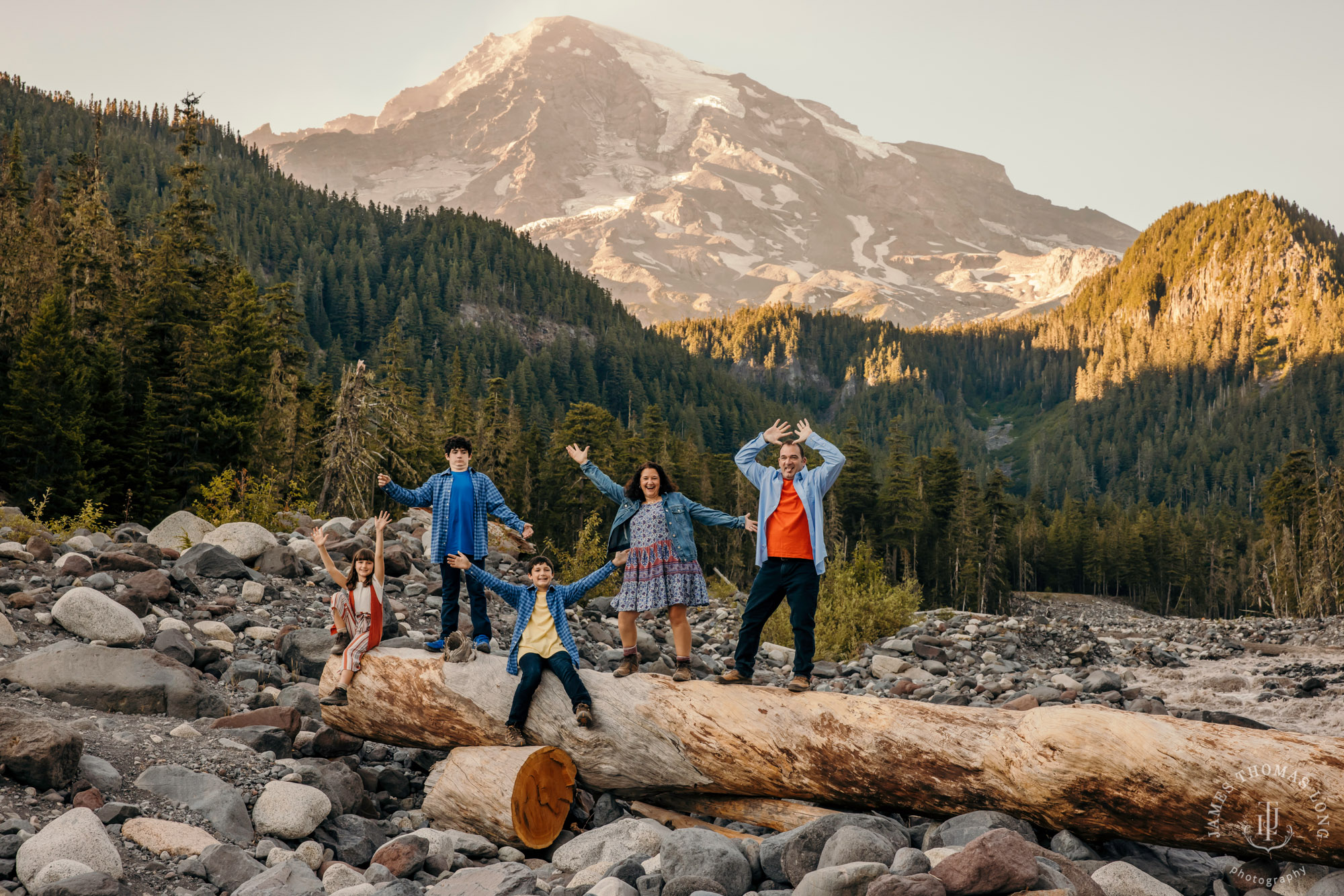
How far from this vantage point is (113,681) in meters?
9.41

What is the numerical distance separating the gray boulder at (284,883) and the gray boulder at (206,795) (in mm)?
934

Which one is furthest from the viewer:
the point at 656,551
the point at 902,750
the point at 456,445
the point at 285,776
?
the point at 456,445

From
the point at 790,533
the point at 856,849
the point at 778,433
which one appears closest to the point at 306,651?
the point at 790,533

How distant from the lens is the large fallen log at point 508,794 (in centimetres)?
750

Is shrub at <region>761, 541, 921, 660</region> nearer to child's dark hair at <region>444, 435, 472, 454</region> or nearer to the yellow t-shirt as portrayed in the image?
child's dark hair at <region>444, 435, 472, 454</region>

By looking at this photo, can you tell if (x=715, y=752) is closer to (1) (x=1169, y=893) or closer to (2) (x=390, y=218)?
(1) (x=1169, y=893)

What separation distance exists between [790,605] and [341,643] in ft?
15.6

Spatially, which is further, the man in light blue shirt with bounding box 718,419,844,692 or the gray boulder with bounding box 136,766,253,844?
the man in light blue shirt with bounding box 718,419,844,692

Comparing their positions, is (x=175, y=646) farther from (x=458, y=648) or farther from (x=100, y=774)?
(x=458, y=648)

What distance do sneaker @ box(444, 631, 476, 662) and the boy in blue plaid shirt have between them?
0.74 metres

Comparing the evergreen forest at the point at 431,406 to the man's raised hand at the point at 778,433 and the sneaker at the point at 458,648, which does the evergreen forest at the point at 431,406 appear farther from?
the man's raised hand at the point at 778,433

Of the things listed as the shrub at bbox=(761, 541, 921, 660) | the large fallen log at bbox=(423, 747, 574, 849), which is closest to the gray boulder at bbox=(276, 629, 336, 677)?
the large fallen log at bbox=(423, 747, 574, 849)

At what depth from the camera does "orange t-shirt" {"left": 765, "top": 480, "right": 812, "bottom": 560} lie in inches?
334

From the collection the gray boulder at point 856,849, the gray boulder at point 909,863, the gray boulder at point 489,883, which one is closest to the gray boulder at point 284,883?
the gray boulder at point 489,883
